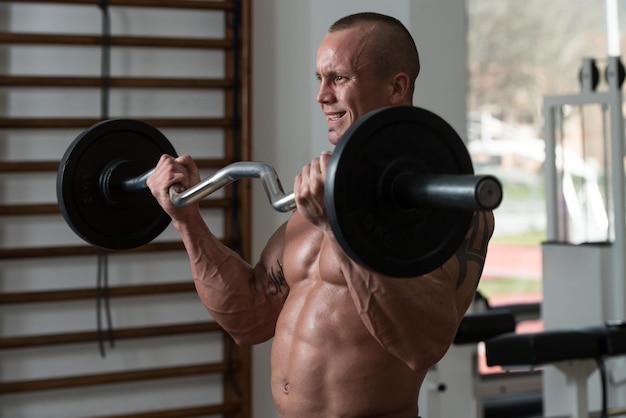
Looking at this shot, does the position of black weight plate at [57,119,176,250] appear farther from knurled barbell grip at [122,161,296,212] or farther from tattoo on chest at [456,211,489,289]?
tattoo on chest at [456,211,489,289]

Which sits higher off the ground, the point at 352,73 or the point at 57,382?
the point at 352,73

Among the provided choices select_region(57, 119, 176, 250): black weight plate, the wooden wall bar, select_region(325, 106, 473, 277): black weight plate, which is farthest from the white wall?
select_region(325, 106, 473, 277): black weight plate

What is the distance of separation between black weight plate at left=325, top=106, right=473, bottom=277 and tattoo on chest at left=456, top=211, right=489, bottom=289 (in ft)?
1.10

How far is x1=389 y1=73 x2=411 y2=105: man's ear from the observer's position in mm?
1543

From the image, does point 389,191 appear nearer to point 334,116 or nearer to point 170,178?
point 334,116

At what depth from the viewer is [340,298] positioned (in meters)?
1.55

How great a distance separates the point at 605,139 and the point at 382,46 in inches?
91.1

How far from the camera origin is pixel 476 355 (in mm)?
3730

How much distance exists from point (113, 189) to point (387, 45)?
678 mm

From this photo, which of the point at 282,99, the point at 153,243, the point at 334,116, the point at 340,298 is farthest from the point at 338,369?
the point at 282,99

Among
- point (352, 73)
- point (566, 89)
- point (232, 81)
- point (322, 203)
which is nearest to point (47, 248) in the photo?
point (232, 81)

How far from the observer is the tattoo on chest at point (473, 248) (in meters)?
1.45

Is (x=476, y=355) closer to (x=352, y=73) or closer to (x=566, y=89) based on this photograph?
(x=352, y=73)

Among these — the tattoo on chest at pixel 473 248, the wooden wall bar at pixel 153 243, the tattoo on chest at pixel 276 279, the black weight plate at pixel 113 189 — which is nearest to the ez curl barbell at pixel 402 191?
the tattoo on chest at pixel 473 248
